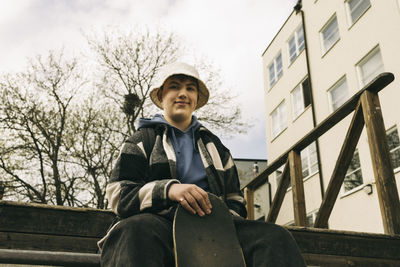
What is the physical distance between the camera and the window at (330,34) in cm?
1431

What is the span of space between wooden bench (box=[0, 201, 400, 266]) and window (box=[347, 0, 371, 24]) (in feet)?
36.9

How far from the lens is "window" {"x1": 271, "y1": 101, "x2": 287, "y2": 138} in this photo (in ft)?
58.4

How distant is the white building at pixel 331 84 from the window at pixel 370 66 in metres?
0.03

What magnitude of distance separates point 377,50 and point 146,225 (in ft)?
38.8

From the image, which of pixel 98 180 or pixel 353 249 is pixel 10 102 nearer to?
pixel 98 180

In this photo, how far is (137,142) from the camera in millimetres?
1973

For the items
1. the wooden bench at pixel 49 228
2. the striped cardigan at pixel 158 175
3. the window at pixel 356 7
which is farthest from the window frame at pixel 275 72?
the striped cardigan at pixel 158 175

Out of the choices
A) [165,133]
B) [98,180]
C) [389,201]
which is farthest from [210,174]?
[98,180]

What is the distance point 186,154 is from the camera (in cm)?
209

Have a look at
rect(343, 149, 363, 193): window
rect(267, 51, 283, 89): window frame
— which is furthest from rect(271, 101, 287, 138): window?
rect(343, 149, 363, 193): window

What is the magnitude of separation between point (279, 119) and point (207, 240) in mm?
17141

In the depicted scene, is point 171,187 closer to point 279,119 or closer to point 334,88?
point 334,88

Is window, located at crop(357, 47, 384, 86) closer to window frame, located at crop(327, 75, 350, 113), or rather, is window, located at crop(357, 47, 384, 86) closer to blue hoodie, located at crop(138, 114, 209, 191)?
window frame, located at crop(327, 75, 350, 113)

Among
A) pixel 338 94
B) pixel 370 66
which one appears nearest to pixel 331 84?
pixel 338 94
